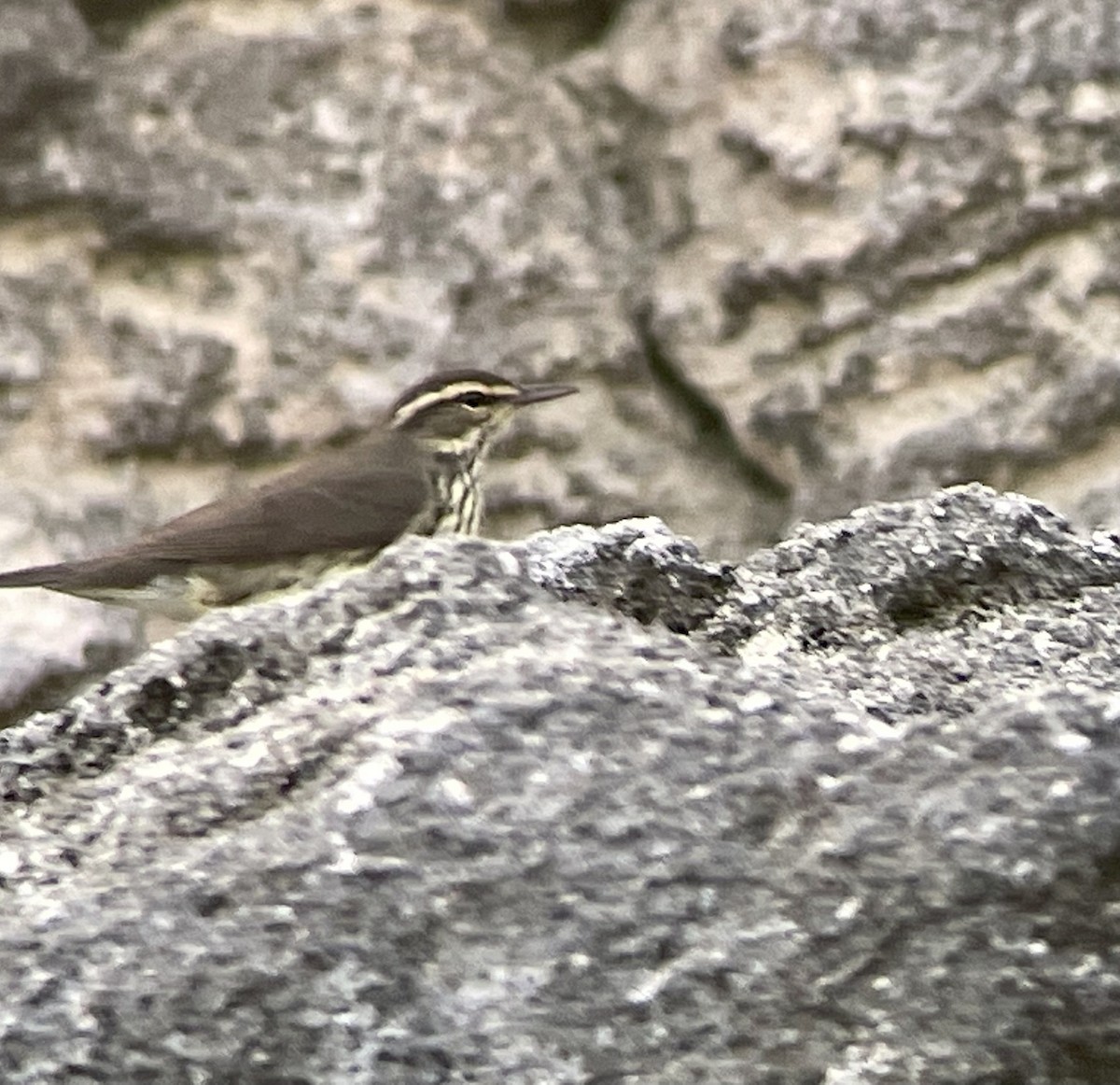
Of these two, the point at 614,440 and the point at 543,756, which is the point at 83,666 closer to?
the point at 614,440

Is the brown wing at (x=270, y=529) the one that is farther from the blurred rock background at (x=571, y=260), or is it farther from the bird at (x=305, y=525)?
the blurred rock background at (x=571, y=260)

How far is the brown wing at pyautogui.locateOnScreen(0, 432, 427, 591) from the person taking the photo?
4500 millimetres

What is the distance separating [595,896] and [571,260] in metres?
3.57

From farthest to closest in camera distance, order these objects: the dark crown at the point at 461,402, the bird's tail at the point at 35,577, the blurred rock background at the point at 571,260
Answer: the blurred rock background at the point at 571,260
the dark crown at the point at 461,402
the bird's tail at the point at 35,577

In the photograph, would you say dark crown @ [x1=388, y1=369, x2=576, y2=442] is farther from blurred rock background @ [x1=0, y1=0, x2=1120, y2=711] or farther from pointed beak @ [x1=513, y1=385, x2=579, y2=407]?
blurred rock background @ [x1=0, y1=0, x2=1120, y2=711]

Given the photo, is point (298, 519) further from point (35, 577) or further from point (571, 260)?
point (571, 260)

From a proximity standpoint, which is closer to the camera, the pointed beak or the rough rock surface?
the rough rock surface

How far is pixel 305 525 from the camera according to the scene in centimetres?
456

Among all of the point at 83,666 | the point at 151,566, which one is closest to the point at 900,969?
the point at 151,566

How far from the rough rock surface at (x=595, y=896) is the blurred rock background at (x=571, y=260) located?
124 inches

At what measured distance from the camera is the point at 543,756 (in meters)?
1.88

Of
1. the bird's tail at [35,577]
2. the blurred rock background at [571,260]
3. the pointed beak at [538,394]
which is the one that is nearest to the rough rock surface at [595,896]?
the bird's tail at [35,577]

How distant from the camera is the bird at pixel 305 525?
178 inches

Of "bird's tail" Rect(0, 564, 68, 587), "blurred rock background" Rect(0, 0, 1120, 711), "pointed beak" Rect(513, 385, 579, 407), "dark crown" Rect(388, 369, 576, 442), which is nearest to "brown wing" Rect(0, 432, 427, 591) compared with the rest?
"bird's tail" Rect(0, 564, 68, 587)
